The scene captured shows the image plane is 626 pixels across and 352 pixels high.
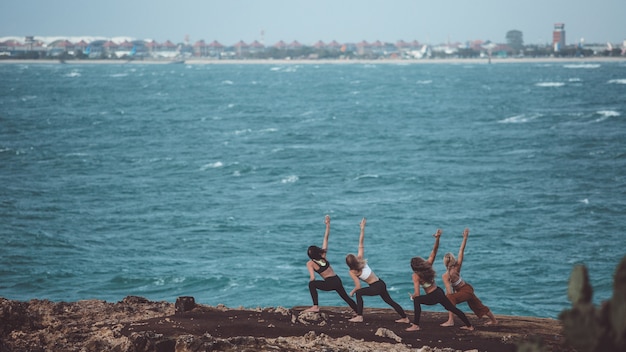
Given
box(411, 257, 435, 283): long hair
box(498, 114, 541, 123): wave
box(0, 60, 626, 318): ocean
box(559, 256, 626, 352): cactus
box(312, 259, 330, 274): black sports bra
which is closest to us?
box(559, 256, 626, 352): cactus

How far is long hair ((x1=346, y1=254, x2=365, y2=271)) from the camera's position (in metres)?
12.7

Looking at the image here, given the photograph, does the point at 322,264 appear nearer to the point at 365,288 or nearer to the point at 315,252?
the point at 315,252

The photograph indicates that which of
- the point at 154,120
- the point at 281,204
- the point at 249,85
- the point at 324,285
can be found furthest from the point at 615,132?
the point at 249,85

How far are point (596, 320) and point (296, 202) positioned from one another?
38463mm

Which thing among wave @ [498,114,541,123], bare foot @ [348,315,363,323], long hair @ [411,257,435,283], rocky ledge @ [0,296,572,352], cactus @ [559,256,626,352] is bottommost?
wave @ [498,114,541,123]

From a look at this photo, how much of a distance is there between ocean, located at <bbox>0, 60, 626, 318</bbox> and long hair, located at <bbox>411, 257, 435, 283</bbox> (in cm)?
561

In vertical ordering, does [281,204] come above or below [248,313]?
below

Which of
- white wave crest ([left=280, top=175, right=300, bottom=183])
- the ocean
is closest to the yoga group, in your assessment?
the ocean

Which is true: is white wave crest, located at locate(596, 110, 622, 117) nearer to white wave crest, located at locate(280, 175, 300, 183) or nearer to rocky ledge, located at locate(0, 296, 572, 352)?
white wave crest, located at locate(280, 175, 300, 183)

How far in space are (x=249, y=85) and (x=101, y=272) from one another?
147m

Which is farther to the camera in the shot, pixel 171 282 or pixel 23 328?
pixel 171 282

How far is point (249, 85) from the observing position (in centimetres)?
17475

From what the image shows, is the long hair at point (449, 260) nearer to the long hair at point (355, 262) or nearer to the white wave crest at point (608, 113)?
the long hair at point (355, 262)

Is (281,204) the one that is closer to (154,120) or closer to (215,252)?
(215,252)
